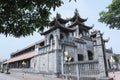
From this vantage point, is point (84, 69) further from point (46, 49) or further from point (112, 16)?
point (46, 49)

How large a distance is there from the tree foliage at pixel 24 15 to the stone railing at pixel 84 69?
1136 centimetres

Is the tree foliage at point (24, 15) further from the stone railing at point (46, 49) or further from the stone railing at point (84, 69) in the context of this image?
the stone railing at point (46, 49)

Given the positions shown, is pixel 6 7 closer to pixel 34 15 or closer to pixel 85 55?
pixel 34 15

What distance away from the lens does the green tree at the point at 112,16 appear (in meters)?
16.5

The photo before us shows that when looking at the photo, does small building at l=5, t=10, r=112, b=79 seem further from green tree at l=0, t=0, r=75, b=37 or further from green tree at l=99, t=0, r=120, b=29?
green tree at l=0, t=0, r=75, b=37

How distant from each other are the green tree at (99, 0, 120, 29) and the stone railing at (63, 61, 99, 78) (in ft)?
16.7

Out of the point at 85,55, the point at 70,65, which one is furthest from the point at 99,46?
the point at 85,55

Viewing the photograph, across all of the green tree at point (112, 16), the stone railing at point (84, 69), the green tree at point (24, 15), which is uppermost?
the green tree at point (112, 16)

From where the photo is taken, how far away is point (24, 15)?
6.41 m

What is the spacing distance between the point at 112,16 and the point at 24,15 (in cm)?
1308

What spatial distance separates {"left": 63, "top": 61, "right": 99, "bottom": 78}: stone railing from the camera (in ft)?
53.7

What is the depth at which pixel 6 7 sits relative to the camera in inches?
216

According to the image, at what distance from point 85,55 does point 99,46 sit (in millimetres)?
17896

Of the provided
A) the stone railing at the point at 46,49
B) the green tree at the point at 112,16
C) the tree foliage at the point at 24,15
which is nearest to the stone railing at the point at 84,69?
the green tree at the point at 112,16
